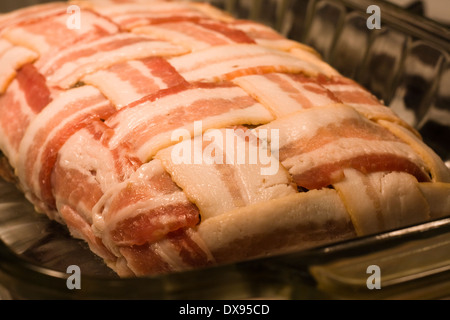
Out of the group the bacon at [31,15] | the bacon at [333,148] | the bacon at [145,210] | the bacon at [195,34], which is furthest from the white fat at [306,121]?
the bacon at [31,15]

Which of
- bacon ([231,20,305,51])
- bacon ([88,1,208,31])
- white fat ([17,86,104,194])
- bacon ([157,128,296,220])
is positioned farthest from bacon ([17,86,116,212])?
bacon ([231,20,305,51])

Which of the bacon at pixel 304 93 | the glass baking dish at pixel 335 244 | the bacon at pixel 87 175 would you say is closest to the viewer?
the glass baking dish at pixel 335 244

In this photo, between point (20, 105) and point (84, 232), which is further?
point (20, 105)

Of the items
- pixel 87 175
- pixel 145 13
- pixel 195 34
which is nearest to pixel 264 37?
pixel 195 34

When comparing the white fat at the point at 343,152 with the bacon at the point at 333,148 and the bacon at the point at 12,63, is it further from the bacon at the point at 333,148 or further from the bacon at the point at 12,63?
the bacon at the point at 12,63

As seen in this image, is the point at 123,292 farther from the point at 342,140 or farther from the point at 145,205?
the point at 342,140

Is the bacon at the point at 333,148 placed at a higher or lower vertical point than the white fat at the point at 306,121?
lower

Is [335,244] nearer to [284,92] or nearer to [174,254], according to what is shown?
[174,254]
